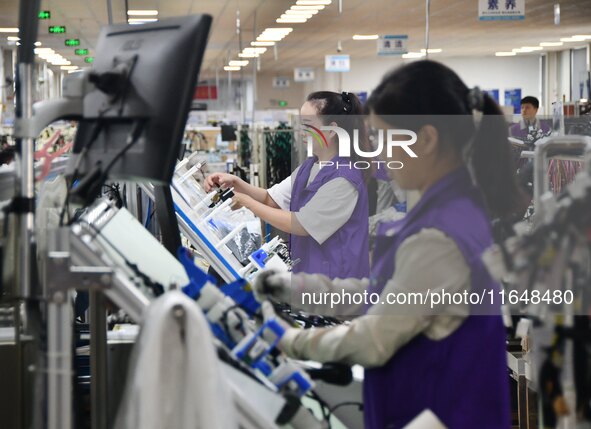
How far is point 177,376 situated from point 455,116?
2.62 feet

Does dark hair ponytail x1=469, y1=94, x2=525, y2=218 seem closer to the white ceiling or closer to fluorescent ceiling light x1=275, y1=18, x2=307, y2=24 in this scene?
the white ceiling

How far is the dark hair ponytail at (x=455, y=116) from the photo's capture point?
1.94 metres

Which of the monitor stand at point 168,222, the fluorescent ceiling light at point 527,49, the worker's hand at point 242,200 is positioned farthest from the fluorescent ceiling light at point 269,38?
the monitor stand at point 168,222

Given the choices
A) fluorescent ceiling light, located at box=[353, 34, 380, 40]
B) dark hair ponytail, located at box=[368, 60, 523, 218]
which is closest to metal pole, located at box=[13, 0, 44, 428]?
dark hair ponytail, located at box=[368, 60, 523, 218]

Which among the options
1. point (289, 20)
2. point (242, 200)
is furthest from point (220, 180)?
point (289, 20)

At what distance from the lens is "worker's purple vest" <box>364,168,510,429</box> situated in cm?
187

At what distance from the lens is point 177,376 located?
64.1 inches

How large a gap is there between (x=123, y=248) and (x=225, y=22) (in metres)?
15.0

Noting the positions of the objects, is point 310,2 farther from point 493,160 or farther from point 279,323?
point 279,323

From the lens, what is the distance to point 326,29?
725 inches

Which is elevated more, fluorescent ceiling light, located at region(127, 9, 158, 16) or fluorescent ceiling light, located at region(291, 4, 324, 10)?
fluorescent ceiling light, located at region(291, 4, 324, 10)

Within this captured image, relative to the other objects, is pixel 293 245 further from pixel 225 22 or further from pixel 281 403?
pixel 225 22

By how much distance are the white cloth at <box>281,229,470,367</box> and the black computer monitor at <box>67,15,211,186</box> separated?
45 cm

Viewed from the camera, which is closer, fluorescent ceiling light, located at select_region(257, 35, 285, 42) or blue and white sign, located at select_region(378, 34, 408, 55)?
blue and white sign, located at select_region(378, 34, 408, 55)
